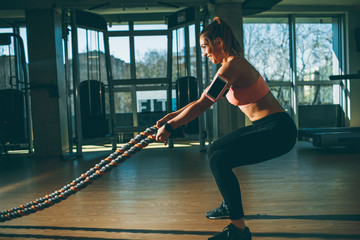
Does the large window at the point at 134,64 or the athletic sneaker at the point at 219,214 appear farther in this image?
the large window at the point at 134,64

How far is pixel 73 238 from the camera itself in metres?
1.53

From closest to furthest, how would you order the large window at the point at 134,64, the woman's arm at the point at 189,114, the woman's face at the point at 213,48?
the woman's arm at the point at 189,114, the woman's face at the point at 213,48, the large window at the point at 134,64

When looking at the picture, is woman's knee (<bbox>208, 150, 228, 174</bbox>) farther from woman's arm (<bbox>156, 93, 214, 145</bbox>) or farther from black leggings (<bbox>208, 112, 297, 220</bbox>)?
woman's arm (<bbox>156, 93, 214, 145</bbox>)

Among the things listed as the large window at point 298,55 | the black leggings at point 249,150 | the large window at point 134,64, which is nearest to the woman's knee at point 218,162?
the black leggings at point 249,150

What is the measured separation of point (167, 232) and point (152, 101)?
4.26 m

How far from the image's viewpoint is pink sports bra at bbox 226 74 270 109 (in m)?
1.34

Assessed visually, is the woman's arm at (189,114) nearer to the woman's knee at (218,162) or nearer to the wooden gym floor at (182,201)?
the woman's knee at (218,162)

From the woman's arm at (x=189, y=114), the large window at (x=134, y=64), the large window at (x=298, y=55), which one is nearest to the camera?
the woman's arm at (x=189, y=114)

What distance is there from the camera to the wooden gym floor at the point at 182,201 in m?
1.58

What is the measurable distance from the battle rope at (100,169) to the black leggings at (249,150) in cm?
35

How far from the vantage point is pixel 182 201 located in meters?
2.11

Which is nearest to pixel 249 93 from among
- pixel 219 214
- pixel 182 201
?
pixel 219 214

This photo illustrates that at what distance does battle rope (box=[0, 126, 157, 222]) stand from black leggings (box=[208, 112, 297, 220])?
35cm

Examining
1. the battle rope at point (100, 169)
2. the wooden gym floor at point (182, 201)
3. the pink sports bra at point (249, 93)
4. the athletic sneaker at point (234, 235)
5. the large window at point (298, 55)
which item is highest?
the large window at point (298, 55)
